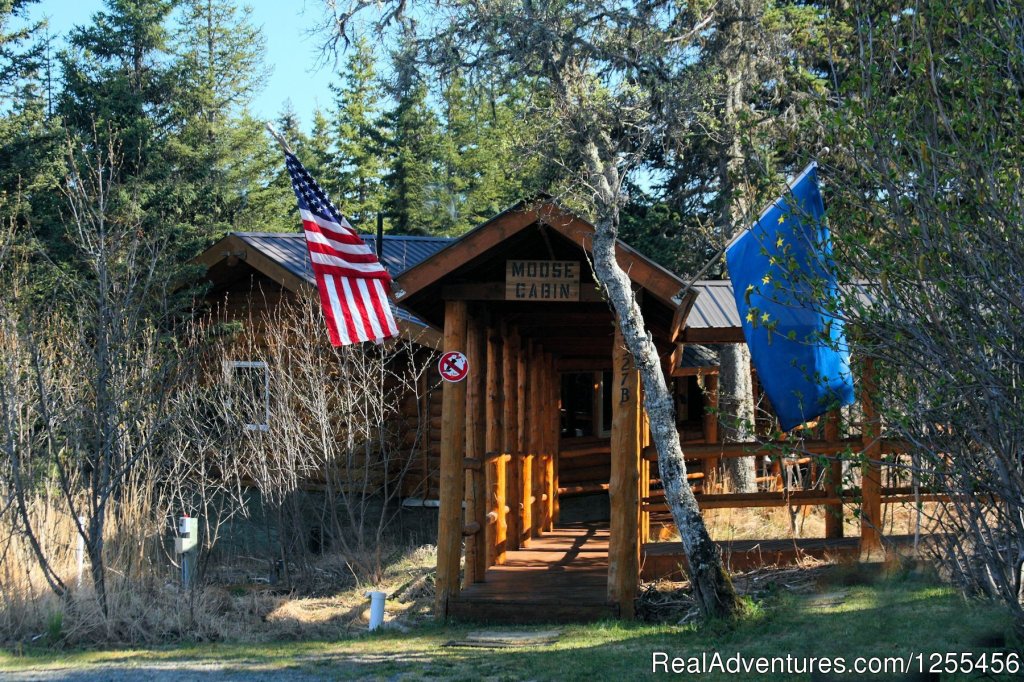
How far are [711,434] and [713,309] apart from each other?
15.7ft

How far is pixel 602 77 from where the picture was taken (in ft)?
37.0

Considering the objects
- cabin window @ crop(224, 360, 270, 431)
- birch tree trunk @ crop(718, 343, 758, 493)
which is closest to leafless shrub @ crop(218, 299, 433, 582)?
cabin window @ crop(224, 360, 270, 431)

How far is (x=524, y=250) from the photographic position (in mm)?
10695

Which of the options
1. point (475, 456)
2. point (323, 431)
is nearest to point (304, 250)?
point (323, 431)

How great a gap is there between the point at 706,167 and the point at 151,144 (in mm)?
10775

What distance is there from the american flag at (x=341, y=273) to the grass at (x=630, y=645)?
2.88 meters

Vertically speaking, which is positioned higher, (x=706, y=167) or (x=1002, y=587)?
(x=706, y=167)

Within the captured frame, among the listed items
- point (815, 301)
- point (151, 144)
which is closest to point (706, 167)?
point (151, 144)

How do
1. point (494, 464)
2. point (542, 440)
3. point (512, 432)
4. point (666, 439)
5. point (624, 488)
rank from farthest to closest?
point (542, 440) < point (512, 432) < point (494, 464) < point (624, 488) < point (666, 439)

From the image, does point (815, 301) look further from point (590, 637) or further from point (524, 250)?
point (524, 250)

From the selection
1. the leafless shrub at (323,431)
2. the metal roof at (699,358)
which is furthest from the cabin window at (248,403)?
the metal roof at (699,358)

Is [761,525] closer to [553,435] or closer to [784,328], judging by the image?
[553,435]

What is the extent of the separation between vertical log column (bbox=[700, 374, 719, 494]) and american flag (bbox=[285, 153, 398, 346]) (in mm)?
6076

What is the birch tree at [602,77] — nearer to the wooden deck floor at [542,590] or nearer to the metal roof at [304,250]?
the wooden deck floor at [542,590]
